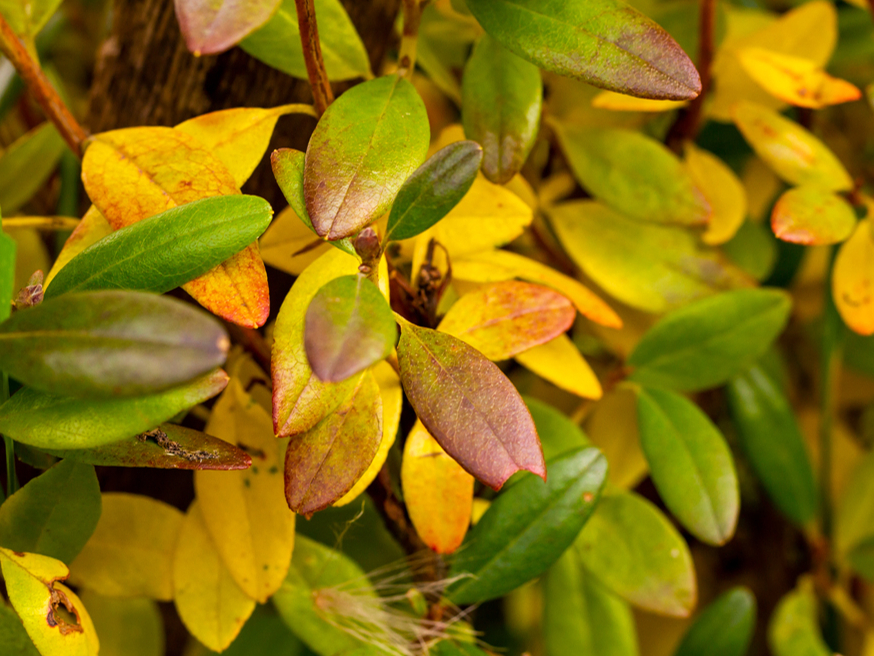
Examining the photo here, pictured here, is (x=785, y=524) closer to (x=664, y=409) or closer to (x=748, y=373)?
(x=748, y=373)

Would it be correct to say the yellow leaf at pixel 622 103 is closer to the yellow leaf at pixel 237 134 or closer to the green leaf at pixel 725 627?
the yellow leaf at pixel 237 134

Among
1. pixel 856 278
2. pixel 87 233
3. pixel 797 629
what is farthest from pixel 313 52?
pixel 797 629

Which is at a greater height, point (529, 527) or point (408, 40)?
point (408, 40)

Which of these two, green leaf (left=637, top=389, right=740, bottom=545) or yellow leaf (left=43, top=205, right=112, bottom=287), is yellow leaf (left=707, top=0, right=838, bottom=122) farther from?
yellow leaf (left=43, top=205, right=112, bottom=287)

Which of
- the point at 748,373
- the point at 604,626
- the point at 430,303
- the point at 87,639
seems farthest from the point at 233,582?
the point at 748,373

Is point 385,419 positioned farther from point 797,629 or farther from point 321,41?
point 797,629

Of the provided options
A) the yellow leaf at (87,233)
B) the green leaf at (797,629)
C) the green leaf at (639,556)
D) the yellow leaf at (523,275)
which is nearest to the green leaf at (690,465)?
the green leaf at (639,556)
